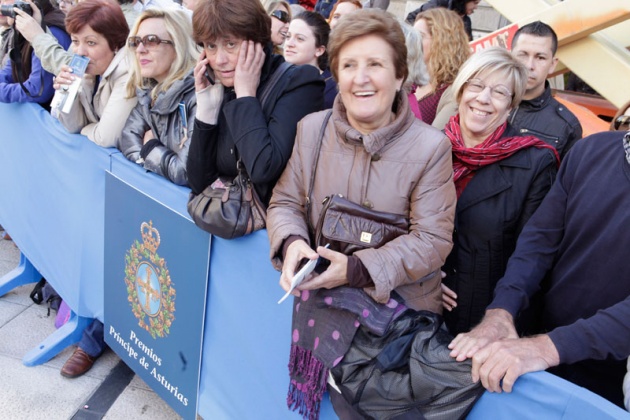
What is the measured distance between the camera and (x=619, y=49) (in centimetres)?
395

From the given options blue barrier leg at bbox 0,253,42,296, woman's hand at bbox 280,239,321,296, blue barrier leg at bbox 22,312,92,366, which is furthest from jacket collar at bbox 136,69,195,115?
blue barrier leg at bbox 0,253,42,296

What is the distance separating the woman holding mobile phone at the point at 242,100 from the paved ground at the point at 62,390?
1.58 metres

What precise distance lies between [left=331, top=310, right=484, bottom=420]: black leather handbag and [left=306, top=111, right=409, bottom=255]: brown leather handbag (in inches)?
10.2

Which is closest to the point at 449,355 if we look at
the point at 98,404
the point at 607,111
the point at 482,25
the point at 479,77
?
the point at 479,77

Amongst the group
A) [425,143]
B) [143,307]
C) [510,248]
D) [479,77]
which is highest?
[479,77]

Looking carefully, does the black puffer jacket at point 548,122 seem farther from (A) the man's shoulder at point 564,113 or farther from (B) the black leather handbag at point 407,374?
(B) the black leather handbag at point 407,374

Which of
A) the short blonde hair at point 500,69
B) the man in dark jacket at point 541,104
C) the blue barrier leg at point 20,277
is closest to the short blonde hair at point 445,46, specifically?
the man in dark jacket at point 541,104

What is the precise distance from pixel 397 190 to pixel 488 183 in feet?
1.75

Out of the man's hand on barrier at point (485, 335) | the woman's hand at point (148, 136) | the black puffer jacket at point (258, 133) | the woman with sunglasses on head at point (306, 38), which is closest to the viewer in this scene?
the man's hand on barrier at point (485, 335)

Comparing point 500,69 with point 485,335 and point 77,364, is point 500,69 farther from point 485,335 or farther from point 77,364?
point 77,364

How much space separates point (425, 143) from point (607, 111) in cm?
450

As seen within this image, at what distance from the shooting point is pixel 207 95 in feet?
6.90

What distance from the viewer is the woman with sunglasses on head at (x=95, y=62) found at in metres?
3.08

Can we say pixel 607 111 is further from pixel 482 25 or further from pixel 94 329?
pixel 94 329
